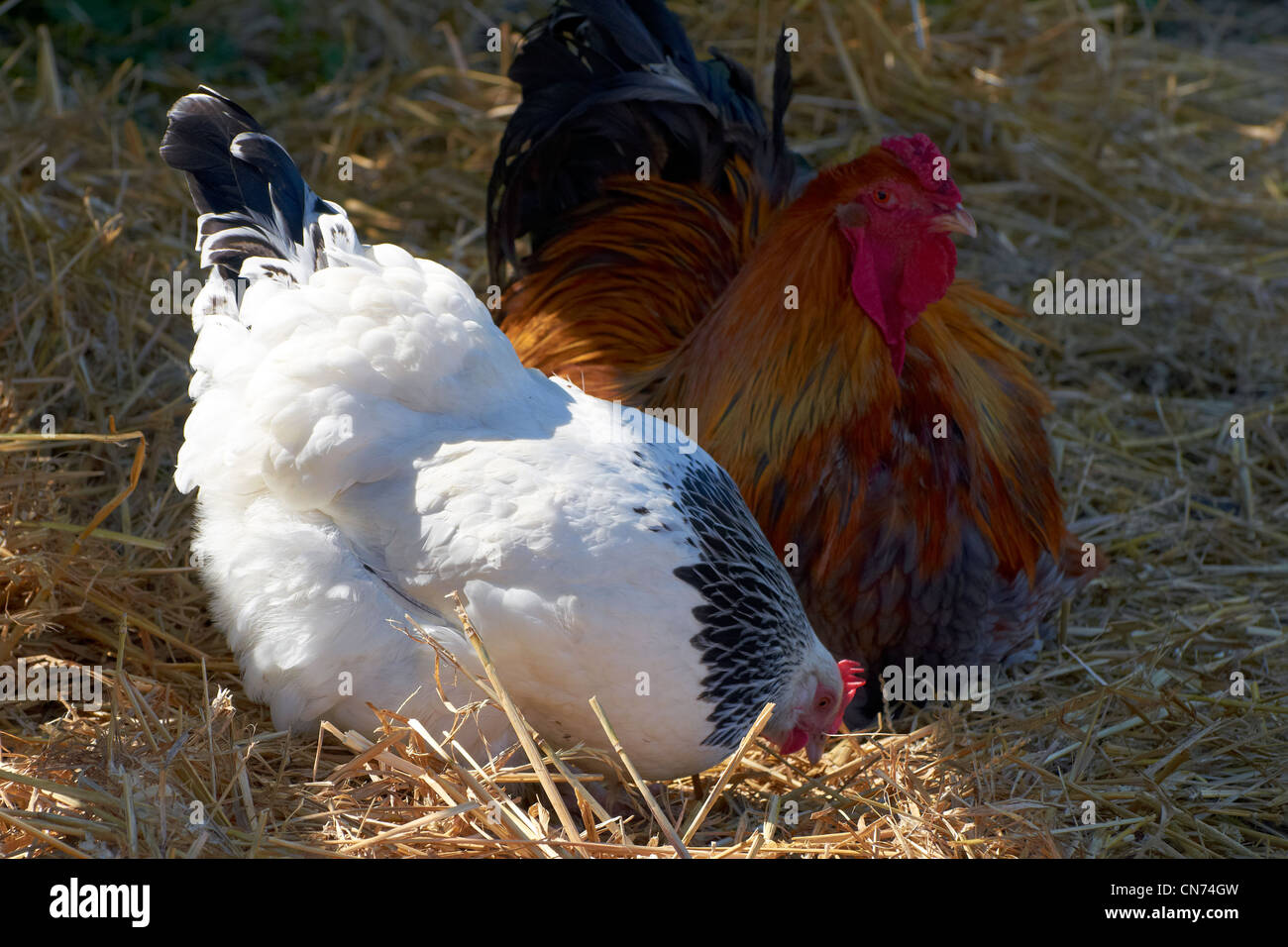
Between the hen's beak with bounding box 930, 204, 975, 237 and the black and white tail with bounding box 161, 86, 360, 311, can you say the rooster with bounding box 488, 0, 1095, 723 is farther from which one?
the black and white tail with bounding box 161, 86, 360, 311

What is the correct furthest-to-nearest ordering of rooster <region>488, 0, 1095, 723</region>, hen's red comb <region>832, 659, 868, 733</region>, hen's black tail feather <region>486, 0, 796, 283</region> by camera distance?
1. hen's black tail feather <region>486, 0, 796, 283</region>
2. rooster <region>488, 0, 1095, 723</region>
3. hen's red comb <region>832, 659, 868, 733</region>

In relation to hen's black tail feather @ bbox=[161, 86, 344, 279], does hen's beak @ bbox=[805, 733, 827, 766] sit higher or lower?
lower

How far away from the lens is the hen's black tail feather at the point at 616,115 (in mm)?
3834

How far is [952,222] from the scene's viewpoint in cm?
320

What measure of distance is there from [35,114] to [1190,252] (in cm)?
513

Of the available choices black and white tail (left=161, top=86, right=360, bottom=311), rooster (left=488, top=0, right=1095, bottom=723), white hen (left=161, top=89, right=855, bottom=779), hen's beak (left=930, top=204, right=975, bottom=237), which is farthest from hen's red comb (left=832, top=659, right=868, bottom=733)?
black and white tail (left=161, top=86, right=360, bottom=311)

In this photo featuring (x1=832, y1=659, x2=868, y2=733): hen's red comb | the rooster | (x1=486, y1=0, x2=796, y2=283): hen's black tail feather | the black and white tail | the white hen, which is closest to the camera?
the white hen

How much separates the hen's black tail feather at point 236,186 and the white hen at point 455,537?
8 centimetres

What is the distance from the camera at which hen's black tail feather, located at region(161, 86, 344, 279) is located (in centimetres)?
318

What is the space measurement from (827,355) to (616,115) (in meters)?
1.17

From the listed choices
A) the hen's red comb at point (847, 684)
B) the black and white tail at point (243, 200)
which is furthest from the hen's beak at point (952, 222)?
the black and white tail at point (243, 200)

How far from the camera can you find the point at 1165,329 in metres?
5.28

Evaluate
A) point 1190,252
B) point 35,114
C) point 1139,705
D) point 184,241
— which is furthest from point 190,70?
point 1139,705

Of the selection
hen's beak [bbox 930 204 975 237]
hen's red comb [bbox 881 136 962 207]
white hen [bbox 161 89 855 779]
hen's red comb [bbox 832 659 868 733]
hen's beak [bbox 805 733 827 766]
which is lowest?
hen's beak [bbox 805 733 827 766]
